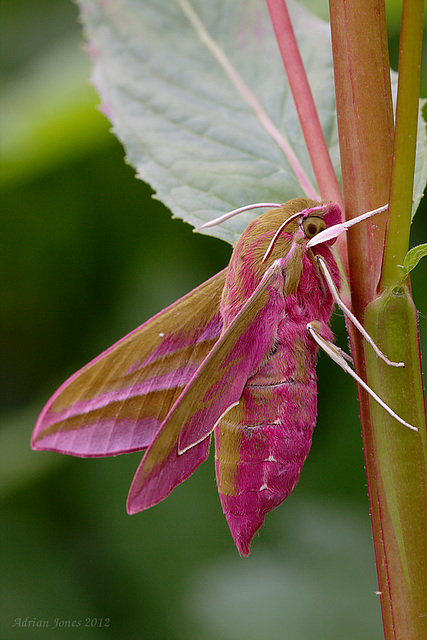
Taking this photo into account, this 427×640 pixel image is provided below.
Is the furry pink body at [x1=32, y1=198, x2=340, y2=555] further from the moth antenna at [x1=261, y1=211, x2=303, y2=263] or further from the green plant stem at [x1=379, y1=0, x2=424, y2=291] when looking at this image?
the green plant stem at [x1=379, y1=0, x2=424, y2=291]

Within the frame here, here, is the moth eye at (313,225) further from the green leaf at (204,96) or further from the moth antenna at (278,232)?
the green leaf at (204,96)

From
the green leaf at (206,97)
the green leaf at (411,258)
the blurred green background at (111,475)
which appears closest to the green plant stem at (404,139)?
the green leaf at (411,258)

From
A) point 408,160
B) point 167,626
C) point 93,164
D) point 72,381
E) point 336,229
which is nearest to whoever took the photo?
point 408,160

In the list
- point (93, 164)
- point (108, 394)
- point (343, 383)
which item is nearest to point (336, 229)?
point (108, 394)

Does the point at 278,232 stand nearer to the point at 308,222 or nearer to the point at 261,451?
the point at 308,222

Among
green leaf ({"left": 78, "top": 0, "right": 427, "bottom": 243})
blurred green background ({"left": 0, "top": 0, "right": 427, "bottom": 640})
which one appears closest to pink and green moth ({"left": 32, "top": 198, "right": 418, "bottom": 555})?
green leaf ({"left": 78, "top": 0, "right": 427, "bottom": 243})

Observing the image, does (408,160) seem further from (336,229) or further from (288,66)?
(288,66)
